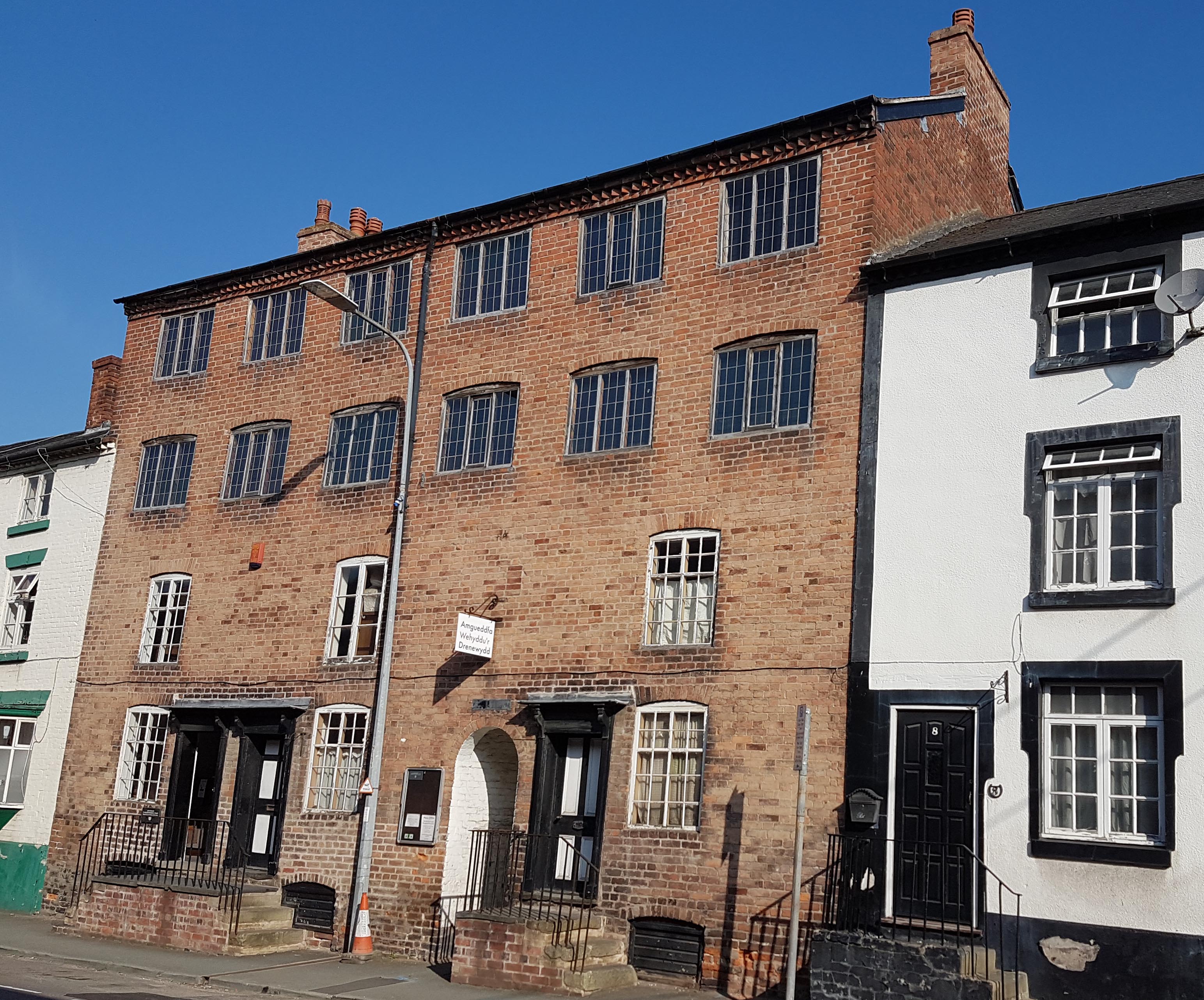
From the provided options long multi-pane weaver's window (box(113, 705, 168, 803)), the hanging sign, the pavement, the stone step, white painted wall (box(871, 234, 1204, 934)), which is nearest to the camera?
white painted wall (box(871, 234, 1204, 934))

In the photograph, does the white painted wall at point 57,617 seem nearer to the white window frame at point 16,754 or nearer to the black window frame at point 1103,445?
the white window frame at point 16,754

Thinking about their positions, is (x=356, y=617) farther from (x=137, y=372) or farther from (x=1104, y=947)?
(x=1104, y=947)

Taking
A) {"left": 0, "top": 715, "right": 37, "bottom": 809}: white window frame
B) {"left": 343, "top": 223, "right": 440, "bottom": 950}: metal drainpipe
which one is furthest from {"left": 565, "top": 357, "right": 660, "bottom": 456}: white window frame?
{"left": 0, "top": 715, "right": 37, "bottom": 809}: white window frame

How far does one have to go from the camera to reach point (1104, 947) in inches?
498

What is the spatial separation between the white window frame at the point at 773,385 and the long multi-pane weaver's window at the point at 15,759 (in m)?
14.6

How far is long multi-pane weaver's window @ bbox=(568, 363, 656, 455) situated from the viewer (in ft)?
59.0

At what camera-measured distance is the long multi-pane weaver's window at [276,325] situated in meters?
22.7

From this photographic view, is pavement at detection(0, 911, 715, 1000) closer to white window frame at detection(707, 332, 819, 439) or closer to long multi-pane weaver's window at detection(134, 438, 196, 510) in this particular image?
white window frame at detection(707, 332, 819, 439)

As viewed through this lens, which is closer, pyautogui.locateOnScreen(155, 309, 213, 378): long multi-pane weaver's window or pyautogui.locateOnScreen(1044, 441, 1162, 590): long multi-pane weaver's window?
pyautogui.locateOnScreen(1044, 441, 1162, 590): long multi-pane weaver's window

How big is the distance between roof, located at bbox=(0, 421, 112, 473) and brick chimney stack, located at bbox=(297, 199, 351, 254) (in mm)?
5190

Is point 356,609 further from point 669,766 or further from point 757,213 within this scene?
point 757,213

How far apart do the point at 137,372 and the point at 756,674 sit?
1466cm

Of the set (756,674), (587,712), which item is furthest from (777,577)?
(587,712)

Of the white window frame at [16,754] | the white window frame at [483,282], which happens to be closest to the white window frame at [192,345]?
the white window frame at [483,282]
